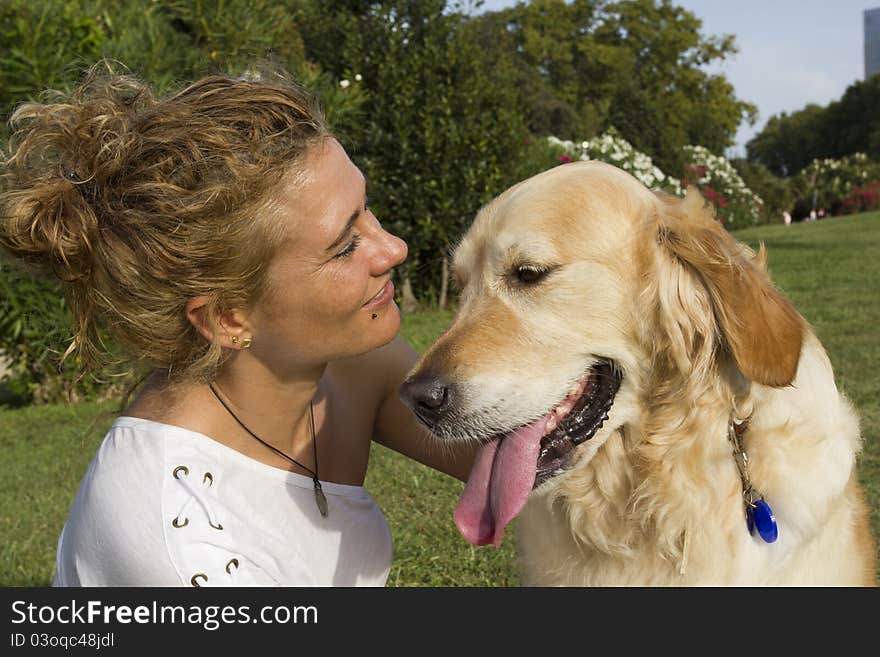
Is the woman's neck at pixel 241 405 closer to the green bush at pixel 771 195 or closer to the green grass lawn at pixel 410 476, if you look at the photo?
the green grass lawn at pixel 410 476

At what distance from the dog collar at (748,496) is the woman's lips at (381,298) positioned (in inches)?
41.0

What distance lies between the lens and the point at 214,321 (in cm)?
245

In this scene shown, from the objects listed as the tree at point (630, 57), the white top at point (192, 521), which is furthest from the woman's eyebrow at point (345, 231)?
the tree at point (630, 57)

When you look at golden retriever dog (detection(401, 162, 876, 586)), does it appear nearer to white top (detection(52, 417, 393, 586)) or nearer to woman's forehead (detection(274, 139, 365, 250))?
woman's forehead (detection(274, 139, 365, 250))

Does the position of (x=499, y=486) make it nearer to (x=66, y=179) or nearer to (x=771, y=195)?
(x=66, y=179)

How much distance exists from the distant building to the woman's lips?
5681 inches

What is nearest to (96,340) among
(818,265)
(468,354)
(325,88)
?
(468,354)

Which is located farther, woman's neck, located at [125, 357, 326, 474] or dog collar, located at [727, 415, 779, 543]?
woman's neck, located at [125, 357, 326, 474]

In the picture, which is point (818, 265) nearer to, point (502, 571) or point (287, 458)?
point (502, 571)

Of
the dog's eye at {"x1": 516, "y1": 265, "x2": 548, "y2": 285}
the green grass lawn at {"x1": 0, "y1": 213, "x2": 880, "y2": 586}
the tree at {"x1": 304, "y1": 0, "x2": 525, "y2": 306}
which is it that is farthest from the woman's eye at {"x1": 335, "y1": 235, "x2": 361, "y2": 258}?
the tree at {"x1": 304, "y1": 0, "x2": 525, "y2": 306}

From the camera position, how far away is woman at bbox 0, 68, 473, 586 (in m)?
2.28

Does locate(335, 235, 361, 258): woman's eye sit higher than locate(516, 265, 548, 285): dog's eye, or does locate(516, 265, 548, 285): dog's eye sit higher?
locate(516, 265, 548, 285): dog's eye

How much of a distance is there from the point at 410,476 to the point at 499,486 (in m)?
2.77

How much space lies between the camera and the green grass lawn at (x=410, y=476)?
3898mm
